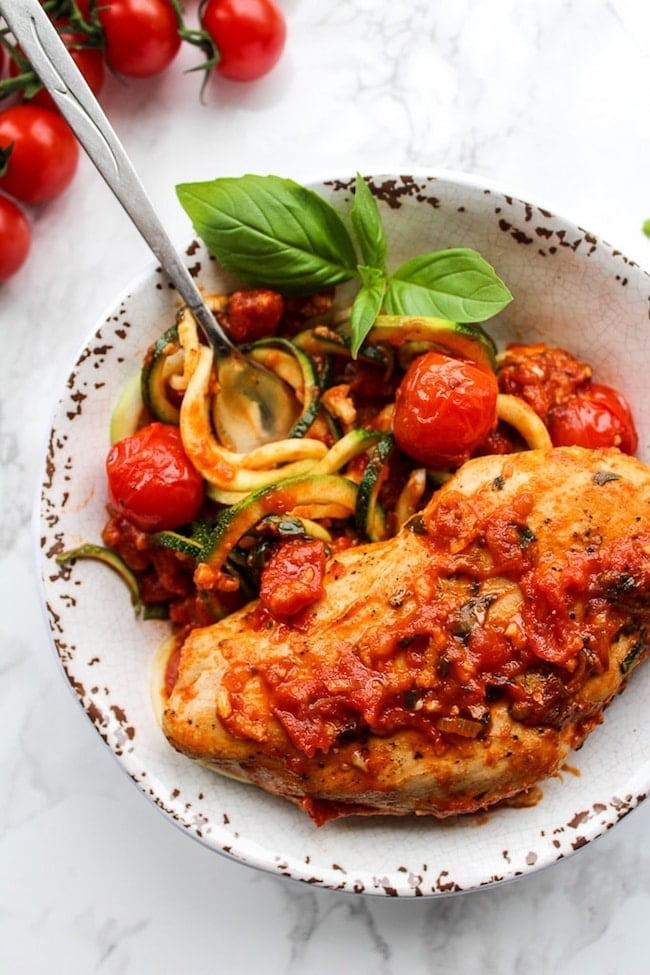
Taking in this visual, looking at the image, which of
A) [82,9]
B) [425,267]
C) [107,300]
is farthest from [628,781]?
[82,9]

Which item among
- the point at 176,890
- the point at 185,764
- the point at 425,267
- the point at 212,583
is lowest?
the point at 176,890

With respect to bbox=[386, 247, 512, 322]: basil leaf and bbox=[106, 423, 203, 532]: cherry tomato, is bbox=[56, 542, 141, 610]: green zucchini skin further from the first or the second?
bbox=[386, 247, 512, 322]: basil leaf

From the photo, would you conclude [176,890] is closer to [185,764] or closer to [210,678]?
[185,764]

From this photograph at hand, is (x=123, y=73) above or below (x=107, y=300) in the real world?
above

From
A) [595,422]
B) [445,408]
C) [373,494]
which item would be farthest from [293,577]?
[595,422]

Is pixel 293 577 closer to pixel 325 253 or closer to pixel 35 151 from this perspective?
pixel 325 253

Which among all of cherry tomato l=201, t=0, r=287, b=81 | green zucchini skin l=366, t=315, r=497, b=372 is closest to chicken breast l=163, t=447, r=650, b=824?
green zucchini skin l=366, t=315, r=497, b=372
